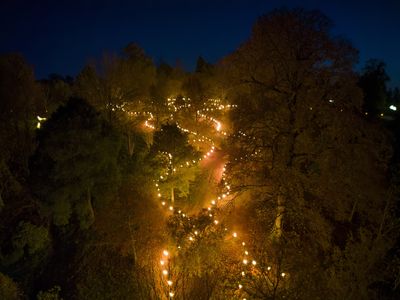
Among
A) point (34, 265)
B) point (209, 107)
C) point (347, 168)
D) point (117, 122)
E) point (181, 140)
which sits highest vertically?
point (209, 107)

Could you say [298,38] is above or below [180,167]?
above

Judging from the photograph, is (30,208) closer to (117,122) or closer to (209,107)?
(117,122)

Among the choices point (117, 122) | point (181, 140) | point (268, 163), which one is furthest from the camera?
point (117, 122)

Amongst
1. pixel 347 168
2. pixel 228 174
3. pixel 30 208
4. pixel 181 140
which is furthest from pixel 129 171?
pixel 347 168

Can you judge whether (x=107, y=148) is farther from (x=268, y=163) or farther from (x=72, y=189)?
(x=268, y=163)

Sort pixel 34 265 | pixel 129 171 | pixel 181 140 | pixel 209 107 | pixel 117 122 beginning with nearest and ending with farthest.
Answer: pixel 34 265, pixel 181 140, pixel 129 171, pixel 117 122, pixel 209 107

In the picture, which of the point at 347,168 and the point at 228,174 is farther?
the point at 228,174

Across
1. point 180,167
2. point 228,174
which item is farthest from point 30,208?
point 228,174

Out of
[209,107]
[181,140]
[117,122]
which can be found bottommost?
[181,140]

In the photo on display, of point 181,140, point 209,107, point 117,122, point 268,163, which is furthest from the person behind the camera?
point 209,107
